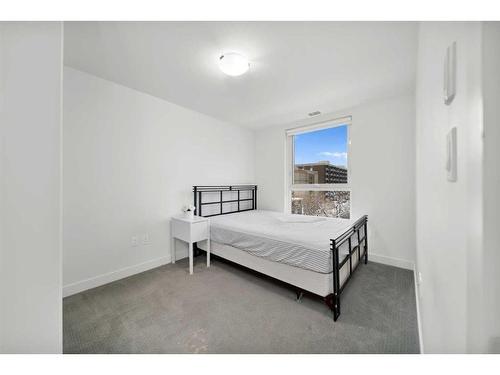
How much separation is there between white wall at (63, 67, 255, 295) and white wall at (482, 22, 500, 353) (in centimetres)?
272

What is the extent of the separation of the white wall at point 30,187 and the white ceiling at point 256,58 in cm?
83

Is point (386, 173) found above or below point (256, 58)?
below

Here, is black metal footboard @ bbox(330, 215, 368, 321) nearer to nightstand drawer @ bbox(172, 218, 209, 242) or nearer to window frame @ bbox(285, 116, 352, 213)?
window frame @ bbox(285, 116, 352, 213)

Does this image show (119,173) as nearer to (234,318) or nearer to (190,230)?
(190,230)

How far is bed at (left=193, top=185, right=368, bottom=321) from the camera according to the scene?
5.53ft

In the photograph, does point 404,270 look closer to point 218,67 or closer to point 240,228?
point 240,228

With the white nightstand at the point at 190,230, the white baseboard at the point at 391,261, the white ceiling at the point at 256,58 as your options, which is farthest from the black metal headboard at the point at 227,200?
the white baseboard at the point at 391,261

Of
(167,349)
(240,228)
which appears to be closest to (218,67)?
(240,228)

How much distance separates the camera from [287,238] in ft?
6.41

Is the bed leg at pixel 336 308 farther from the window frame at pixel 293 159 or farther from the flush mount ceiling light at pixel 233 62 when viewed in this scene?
the flush mount ceiling light at pixel 233 62

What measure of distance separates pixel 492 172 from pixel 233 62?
5.88 feet

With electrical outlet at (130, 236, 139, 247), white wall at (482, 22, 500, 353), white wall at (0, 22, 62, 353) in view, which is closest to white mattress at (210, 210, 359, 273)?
electrical outlet at (130, 236, 139, 247)

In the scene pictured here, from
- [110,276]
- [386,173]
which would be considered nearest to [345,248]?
[386,173]
